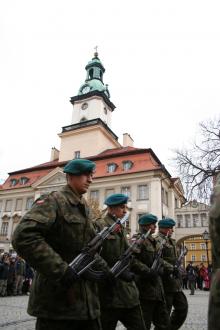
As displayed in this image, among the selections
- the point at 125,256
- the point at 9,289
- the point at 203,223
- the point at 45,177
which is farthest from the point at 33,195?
the point at 125,256

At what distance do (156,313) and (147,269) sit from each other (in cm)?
73

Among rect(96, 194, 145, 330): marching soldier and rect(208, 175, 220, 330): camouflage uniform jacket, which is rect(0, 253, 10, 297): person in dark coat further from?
rect(208, 175, 220, 330): camouflage uniform jacket

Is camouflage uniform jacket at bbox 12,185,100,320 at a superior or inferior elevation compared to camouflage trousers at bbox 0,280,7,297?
superior

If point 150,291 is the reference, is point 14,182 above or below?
above

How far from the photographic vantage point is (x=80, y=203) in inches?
108

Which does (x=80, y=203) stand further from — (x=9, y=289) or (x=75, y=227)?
(x=9, y=289)

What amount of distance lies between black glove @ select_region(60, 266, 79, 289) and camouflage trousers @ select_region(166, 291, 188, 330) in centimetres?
357

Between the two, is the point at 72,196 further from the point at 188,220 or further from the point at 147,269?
the point at 188,220

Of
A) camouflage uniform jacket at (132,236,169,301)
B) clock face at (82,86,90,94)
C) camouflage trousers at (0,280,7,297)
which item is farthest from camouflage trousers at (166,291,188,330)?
clock face at (82,86,90,94)

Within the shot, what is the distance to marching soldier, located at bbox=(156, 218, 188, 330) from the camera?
201 inches

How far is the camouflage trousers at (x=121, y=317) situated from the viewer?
11.6 ft

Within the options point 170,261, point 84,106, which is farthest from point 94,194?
point 170,261

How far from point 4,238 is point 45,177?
8368 mm

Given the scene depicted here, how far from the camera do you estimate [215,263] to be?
139 centimetres
